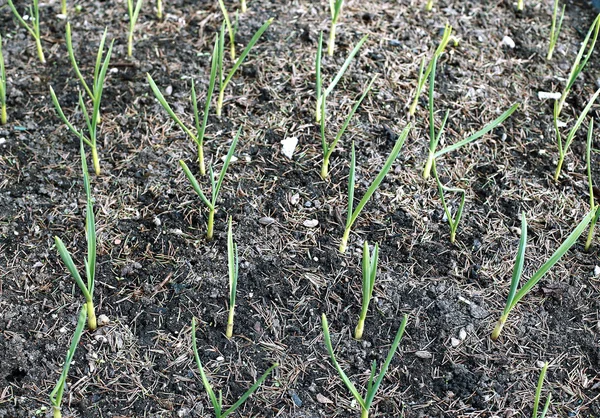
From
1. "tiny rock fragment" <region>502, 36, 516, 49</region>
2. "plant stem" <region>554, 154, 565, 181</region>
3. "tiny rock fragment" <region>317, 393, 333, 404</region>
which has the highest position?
"tiny rock fragment" <region>502, 36, 516, 49</region>

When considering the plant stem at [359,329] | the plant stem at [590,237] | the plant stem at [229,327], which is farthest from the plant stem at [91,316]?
the plant stem at [590,237]

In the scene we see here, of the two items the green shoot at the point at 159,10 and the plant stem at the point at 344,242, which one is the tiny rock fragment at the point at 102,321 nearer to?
the plant stem at the point at 344,242

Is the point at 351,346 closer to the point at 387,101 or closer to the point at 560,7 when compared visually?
the point at 387,101

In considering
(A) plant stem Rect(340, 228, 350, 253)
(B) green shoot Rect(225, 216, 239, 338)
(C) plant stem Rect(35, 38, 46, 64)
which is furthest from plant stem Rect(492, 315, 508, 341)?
(C) plant stem Rect(35, 38, 46, 64)

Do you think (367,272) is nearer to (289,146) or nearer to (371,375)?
(371,375)

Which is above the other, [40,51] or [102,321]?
[40,51]

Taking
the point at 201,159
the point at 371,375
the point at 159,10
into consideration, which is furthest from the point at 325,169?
the point at 159,10

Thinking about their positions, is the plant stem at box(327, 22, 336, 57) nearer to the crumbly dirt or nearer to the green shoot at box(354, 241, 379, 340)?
the crumbly dirt
